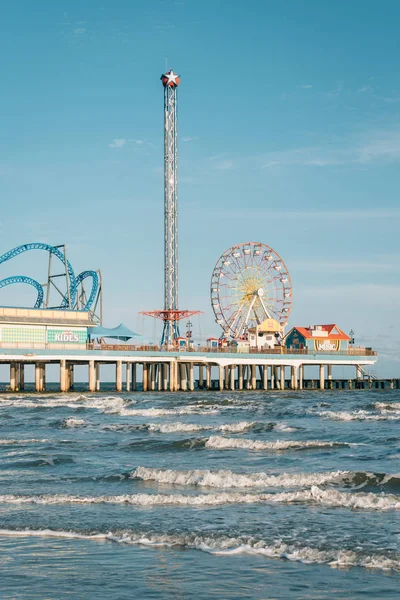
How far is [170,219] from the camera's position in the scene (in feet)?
289

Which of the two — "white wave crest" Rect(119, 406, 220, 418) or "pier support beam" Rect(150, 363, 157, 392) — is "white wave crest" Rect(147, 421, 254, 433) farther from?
"pier support beam" Rect(150, 363, 157, 392)

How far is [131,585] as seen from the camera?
9828 mm

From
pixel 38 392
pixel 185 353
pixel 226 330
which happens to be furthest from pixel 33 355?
pixel 226 330

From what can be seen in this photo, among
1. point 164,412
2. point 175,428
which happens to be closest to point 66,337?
point 164,412

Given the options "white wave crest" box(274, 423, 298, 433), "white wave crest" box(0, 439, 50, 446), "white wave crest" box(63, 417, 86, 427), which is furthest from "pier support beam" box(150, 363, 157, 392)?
"white wave crest" box(0, 439, 50, 446)

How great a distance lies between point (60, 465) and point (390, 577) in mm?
A: 12656

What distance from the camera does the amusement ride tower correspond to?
85500 mm

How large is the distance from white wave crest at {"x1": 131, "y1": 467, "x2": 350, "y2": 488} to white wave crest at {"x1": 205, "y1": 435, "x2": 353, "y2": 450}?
6164 mm

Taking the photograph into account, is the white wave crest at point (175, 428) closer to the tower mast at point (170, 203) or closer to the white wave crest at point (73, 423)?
the white wave crest at point (73, 423)

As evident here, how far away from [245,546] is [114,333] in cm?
6068

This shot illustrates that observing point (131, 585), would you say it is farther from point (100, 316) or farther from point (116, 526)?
point (100, 316)

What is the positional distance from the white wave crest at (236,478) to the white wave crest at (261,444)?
6164 mm

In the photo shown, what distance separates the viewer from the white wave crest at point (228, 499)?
50.5 ft

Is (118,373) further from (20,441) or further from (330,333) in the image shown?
(20,441)
